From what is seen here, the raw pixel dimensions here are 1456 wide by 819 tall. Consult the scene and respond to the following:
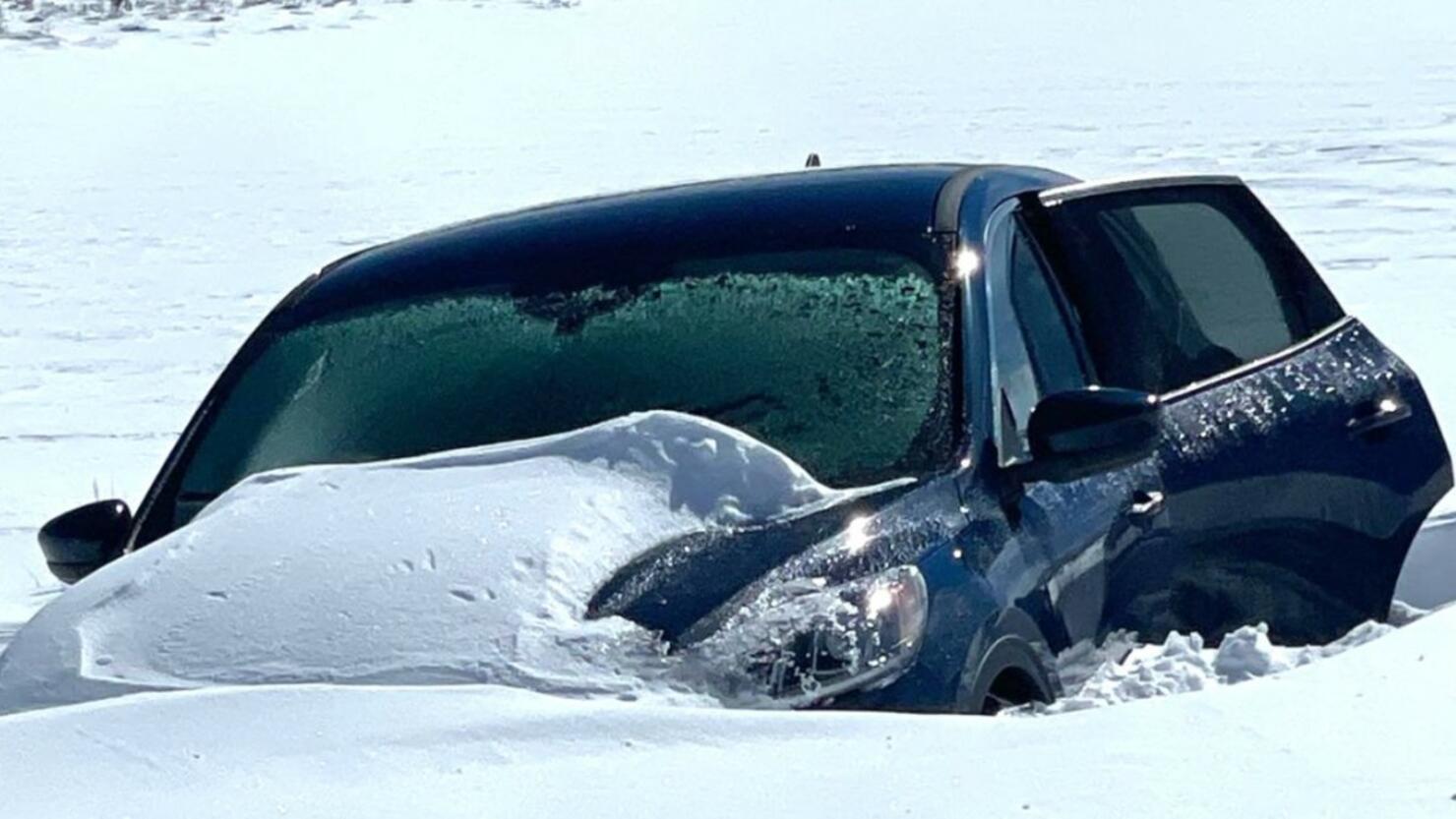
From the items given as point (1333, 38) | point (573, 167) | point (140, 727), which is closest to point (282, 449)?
point (140, 727)

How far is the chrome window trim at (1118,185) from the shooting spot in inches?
203

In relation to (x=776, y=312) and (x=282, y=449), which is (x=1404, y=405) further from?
(x=282, y=449)

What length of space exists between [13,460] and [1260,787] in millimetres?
7562

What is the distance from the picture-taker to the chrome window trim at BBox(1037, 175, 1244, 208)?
5.16 metres

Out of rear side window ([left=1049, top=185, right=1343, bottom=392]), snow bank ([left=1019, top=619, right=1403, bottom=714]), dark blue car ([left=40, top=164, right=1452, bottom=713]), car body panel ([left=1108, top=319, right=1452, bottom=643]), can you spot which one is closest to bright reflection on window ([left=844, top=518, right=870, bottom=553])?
dark blue car ([left=40, top=164, right=1452, bottom=713])

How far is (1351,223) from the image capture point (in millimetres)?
15828

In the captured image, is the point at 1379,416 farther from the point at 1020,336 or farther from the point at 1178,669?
the point at 1178,669

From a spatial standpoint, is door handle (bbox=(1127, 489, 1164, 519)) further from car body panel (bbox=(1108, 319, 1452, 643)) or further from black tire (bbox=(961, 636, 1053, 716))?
black tire (bbox=(961, 636, 1053, 716))

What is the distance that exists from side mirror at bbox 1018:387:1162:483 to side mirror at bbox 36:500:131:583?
1681 millimetres

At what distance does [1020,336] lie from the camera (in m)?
4.78

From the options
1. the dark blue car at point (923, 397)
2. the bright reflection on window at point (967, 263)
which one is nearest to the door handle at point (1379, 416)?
the dark blue car at point (923, 397)

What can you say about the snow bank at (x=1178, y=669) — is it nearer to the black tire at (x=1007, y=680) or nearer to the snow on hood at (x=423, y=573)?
the black tire at (x=1007, y=680)

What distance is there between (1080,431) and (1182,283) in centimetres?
109

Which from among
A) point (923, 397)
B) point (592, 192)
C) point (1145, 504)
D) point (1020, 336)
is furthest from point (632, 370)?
point (592, 192)
